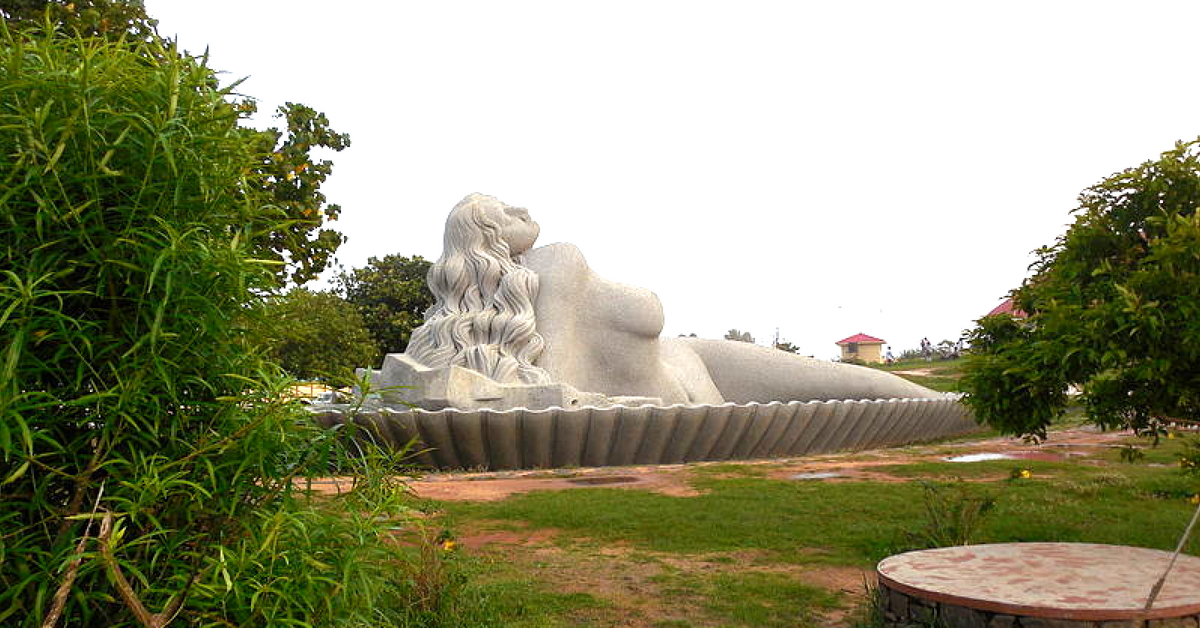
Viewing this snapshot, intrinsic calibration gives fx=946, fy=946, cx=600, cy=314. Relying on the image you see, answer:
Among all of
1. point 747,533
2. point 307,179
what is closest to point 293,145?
point 307,179

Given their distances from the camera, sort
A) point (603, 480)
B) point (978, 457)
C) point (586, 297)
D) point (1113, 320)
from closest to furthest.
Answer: point (1113, 320), point (603, 480), point (978, 457), point (586, 297)

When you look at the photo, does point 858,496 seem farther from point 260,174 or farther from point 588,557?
point 260,174

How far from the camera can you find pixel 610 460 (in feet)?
31.2

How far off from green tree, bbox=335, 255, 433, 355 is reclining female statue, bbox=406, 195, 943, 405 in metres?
9.92

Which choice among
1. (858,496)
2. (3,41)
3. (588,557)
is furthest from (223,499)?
(858,496)

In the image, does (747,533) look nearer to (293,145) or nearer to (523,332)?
(523,332)

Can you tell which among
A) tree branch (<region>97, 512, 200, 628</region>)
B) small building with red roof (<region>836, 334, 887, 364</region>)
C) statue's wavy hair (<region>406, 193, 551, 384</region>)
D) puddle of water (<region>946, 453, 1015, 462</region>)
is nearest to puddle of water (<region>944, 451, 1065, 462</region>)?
puddle of water (<region>946, 453, 1015, 462</region>)

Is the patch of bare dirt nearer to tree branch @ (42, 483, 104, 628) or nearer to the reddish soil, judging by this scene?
the reddish soil

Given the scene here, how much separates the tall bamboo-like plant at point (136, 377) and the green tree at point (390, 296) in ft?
61.4

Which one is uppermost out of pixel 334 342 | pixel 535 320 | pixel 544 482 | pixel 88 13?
pixel 88 13

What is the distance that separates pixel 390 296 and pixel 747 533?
55.9 feet

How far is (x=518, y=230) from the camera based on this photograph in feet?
35.9

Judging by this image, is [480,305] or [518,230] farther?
[518,230]

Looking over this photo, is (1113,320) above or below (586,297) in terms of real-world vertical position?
below
